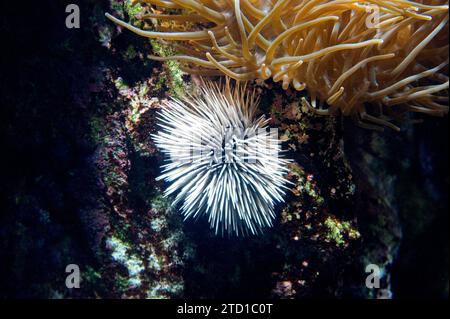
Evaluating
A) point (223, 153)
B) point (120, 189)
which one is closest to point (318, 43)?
point (223, 153)

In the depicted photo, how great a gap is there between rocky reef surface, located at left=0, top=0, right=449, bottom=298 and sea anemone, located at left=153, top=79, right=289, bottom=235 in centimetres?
24

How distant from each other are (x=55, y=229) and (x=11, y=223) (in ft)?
0.91

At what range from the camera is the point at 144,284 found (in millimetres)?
2225

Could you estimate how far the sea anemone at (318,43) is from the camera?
6.05 feet

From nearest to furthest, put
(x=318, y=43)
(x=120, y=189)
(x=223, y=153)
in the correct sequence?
(x=223, y=153), (x=318, y=43), (x=120, y=189)

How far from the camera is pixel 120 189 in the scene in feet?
7.06

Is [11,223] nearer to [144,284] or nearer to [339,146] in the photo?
[144,284]

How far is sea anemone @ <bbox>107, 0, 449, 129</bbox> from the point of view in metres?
1.84

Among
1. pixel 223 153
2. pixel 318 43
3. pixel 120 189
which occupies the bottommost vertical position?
pixel 120 189

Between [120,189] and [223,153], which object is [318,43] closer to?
[223,153]

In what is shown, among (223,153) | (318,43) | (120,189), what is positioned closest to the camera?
(223,153)

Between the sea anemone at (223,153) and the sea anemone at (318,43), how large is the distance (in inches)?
8.9

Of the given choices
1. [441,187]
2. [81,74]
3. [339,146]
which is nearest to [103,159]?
[81,74]

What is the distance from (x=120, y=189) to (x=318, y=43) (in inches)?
58.7
